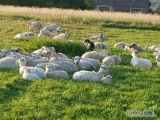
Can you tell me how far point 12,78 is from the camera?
923cm

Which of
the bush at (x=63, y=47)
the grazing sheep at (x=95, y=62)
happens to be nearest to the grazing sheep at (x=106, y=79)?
the grazing sheep at (x=95, y=62)

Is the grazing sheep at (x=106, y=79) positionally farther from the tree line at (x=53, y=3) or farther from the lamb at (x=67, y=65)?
the tree line at (x=53, y=3)

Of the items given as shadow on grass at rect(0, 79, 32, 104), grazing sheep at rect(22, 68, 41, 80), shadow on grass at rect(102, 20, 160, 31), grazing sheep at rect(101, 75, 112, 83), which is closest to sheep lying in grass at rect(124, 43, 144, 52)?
grazing sheep at rect(101, 75, 112, 83)

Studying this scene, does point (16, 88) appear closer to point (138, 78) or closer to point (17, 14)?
point (138, 78)

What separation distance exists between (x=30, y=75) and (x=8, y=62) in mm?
1678

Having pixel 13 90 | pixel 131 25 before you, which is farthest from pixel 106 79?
pixel 131 25

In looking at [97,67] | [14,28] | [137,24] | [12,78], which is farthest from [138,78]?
[137,24]

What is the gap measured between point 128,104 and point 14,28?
15.8 m

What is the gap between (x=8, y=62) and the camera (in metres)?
10.7

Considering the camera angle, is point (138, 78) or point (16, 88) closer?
point (16, 88)

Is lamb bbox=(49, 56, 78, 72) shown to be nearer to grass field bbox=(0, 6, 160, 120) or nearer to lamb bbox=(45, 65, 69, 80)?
lamb bbox=(45, 65, 69, 80)

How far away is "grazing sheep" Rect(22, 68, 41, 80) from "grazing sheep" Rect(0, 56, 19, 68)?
1.35 meters

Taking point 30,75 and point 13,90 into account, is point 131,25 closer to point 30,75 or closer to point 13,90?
point 30,75

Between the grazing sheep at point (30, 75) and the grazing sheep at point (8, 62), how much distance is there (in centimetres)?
135
